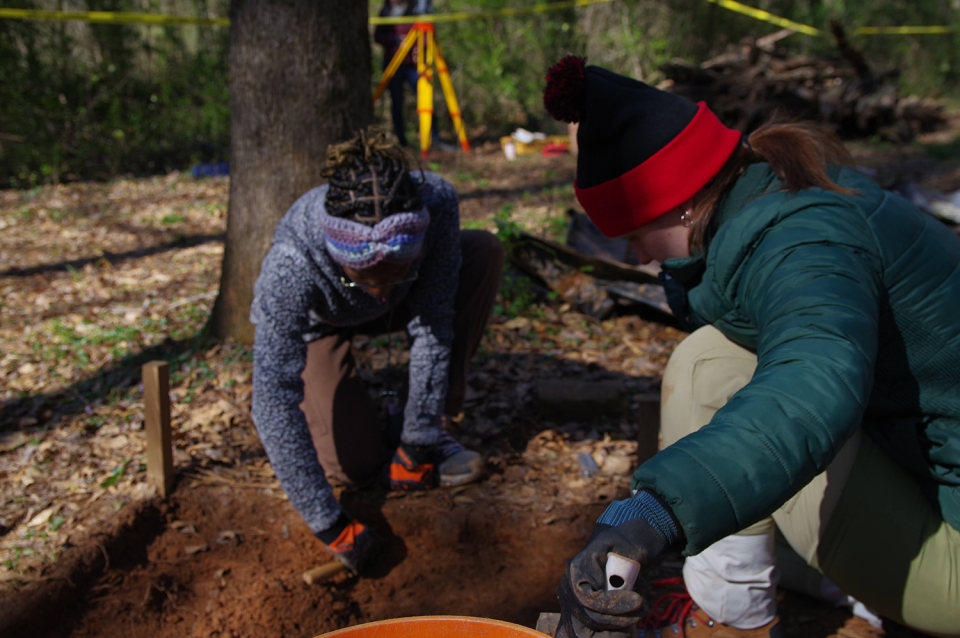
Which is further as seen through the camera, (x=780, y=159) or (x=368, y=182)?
(x=368, y=182)

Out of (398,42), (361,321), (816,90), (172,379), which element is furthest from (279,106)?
(816,90)

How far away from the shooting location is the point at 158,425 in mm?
2814

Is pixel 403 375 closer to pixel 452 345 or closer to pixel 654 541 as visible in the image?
pixel 452 345

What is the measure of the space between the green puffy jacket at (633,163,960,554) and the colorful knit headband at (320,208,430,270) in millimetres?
841

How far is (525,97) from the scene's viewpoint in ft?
34.4

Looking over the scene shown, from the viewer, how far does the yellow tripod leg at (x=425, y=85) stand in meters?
7.93

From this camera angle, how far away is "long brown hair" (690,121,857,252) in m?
1.66

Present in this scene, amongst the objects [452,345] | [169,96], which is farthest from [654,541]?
[169,96]

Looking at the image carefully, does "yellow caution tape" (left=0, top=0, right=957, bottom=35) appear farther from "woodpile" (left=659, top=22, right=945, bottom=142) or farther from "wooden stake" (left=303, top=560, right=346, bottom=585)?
"wooden stake" (left=303, top=560, right=346, bottom=585)

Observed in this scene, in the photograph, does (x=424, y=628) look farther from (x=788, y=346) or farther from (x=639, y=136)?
(x=639, y=136)

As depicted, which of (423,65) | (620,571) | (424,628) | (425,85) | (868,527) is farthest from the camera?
(423,65)

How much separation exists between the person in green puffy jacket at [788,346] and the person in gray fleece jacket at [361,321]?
75 cm

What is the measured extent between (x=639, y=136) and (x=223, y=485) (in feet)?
7.33

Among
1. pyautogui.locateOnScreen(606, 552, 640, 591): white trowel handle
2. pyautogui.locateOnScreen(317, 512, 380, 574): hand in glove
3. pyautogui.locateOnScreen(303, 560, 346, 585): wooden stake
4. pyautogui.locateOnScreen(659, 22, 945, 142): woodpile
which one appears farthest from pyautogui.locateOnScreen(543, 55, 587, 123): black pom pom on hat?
pyautogui.locateOnScreen(659, 22, 945, 142): woodpile
